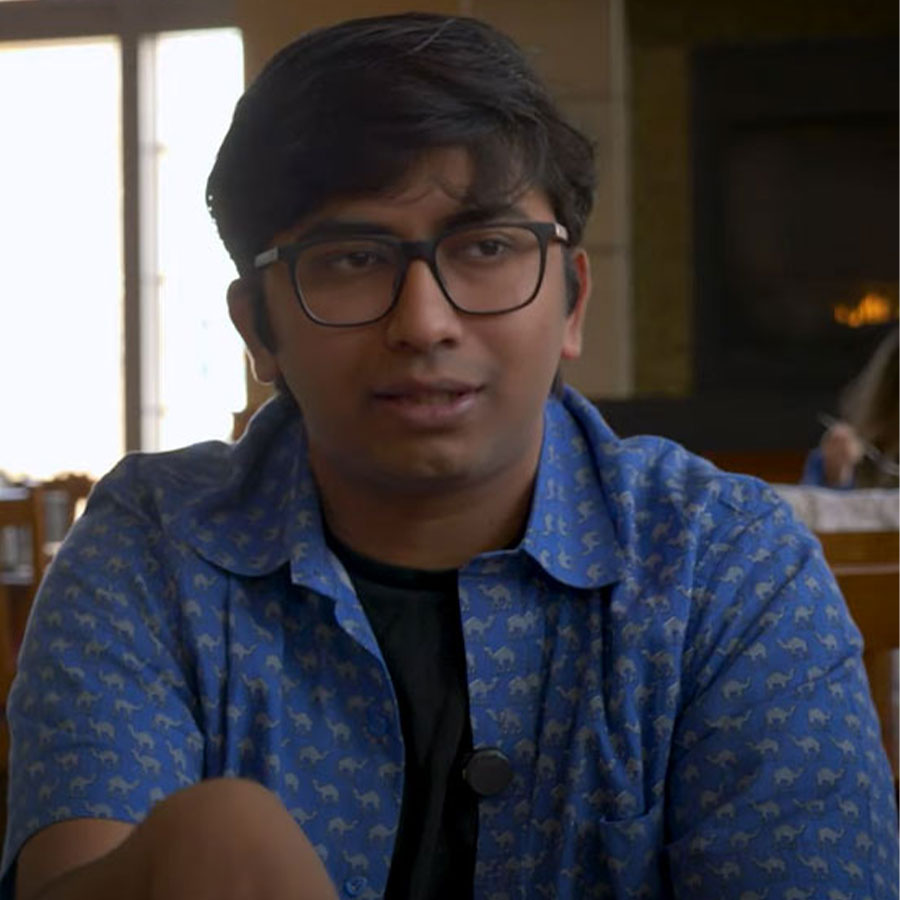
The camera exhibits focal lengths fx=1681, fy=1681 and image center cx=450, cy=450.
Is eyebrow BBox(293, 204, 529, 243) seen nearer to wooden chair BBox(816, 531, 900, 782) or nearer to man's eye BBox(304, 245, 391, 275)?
man's eye BBox(304, 245, 391, 275)

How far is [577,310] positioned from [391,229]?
0.18 meters

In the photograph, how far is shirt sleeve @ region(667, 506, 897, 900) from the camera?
3.03 ft

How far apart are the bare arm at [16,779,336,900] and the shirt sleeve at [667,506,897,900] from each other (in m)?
0.40

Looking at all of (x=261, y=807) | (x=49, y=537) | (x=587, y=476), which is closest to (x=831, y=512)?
(x=587, y=476)

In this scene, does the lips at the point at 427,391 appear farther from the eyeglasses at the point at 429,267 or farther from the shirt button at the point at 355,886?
the shirt button at the point at 355,886

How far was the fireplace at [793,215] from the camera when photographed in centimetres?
594

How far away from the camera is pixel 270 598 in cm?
105

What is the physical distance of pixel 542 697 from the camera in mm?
1009

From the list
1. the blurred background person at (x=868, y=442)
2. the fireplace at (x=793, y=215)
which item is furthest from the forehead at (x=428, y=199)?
the fireplace at (x=793, y=215)

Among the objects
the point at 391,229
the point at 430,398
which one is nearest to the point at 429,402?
the point at 430,398

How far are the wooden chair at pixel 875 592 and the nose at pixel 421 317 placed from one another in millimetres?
402

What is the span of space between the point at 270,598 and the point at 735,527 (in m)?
0.29

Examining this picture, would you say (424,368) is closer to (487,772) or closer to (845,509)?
(487,772)

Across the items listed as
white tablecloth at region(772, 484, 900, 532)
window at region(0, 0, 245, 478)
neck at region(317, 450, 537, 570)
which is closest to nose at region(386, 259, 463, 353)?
neck at region(317, 450, 537, 570)
